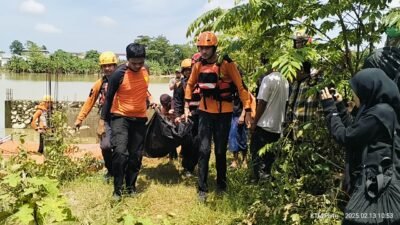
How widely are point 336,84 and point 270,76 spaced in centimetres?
153

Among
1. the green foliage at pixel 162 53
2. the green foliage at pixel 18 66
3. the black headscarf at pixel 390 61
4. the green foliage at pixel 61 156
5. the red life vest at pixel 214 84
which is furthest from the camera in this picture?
the green foliage at pixel 162 53

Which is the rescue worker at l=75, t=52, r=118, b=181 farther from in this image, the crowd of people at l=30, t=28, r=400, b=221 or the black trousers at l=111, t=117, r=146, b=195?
the black trousers at l=111, t=117, r=146, b=195

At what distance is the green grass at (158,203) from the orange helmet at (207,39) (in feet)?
5.71

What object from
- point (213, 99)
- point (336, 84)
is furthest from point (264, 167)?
point (336, 84)

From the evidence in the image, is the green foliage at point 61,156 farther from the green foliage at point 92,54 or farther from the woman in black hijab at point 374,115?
the green foliage at point 92,54

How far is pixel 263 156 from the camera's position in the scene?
4.96 metres

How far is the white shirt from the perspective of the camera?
16.3 feet

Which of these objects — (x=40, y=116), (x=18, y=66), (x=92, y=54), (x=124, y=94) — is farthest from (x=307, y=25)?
(x=92, y=54)

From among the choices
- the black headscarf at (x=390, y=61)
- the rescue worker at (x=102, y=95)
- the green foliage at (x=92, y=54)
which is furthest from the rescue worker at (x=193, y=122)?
the green foliage at (x=92, y=54)

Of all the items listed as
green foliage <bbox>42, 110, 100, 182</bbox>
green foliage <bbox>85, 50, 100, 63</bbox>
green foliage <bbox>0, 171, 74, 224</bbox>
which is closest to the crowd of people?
green foliage <bbox>42, 110, 100, 182</bbox>

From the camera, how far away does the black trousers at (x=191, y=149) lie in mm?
6137

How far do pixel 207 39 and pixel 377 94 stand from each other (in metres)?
2.46

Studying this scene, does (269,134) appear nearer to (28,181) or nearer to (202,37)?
(202,37)

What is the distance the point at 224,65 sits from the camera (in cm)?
492
